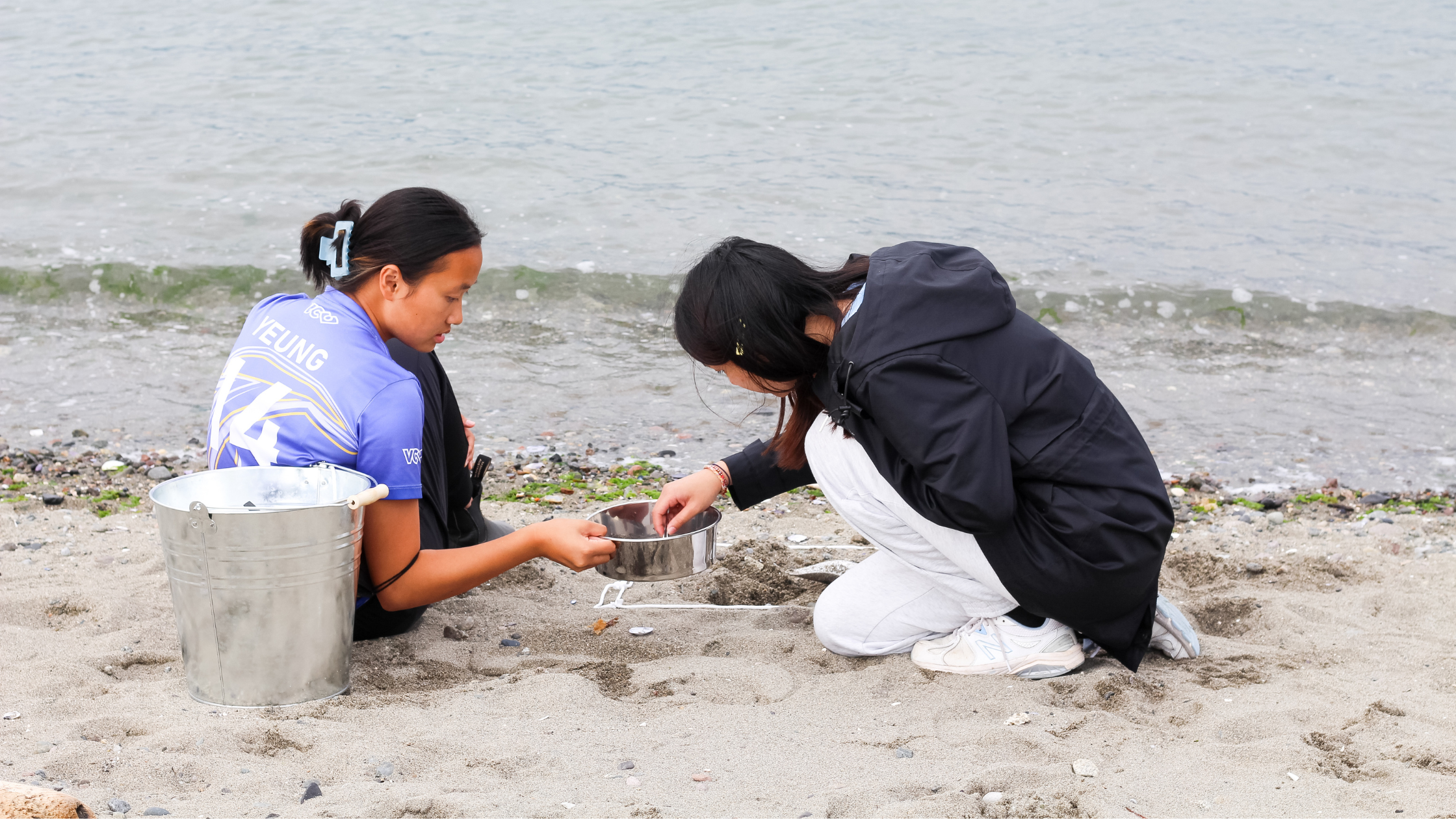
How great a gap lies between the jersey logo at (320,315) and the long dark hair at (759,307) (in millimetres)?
844

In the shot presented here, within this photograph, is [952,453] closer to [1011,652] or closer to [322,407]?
[1011,652]

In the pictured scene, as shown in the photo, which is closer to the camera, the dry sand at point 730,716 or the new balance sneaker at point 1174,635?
the dry sand at point 730,716

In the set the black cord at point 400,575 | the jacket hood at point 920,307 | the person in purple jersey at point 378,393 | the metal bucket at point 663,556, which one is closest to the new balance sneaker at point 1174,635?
the jacket hood at point 920,307

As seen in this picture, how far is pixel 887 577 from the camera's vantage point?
311 centimetres

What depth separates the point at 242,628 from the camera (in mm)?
2619

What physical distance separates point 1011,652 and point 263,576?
5.95 feet

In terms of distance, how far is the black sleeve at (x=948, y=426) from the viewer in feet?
8.13

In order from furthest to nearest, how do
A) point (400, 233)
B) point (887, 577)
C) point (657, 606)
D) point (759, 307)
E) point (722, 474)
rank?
point (657, 606), point (722, 474), point (887, 577), point (400, 233), point (759, 307)

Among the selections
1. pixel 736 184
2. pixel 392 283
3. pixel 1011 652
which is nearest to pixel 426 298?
pixel 392 283

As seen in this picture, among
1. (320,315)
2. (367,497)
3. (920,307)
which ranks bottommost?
(367,497)

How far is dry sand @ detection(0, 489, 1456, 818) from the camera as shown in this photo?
2203 millimetres

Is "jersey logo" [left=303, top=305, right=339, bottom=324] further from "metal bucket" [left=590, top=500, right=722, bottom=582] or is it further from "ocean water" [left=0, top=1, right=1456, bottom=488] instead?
"ocean water" [left=0, top=1, right=1456, bottom=488]

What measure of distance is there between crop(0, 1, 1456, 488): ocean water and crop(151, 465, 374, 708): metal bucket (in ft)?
9.56

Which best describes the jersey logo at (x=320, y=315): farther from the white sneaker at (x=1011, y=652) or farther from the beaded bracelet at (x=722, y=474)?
the white sneaker at (x=1011, y=652)
